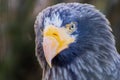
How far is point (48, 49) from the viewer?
3.84 meters

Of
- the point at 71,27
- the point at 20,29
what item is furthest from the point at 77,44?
the point at 20,29

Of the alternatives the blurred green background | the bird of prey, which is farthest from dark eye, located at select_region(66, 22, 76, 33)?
the blurred green background

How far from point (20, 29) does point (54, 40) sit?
111 inches

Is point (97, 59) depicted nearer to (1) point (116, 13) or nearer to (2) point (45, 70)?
(2) point (45, 70)

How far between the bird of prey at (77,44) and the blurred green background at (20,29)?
2439mm

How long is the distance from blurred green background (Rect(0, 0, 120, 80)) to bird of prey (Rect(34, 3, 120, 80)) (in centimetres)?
244

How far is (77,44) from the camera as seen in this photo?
12.9 feet

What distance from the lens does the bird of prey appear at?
3914 millimetres

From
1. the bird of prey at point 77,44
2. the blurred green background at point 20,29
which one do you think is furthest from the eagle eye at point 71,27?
the blurred green background at point 20,29

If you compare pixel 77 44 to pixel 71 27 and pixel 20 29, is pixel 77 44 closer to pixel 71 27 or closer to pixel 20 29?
pixel 71 27

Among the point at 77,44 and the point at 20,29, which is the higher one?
the point at 77,44

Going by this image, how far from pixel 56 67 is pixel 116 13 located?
9.62 ft

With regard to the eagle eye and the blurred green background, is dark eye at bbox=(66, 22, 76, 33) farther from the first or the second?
the blurred green background

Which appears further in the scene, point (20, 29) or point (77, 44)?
point (20, 29)
